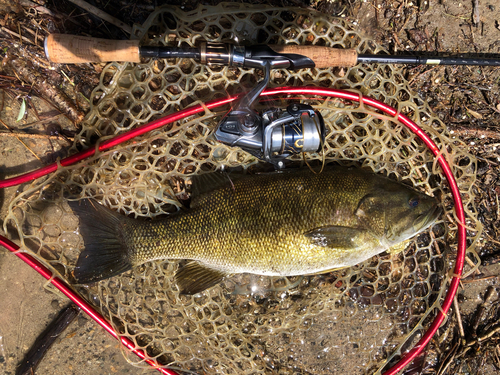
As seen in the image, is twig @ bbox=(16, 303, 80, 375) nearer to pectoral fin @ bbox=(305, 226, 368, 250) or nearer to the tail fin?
the tail fin

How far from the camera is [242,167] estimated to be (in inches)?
104

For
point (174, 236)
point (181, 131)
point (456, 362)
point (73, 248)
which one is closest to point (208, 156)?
point (181, 131)

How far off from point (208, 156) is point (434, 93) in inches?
83.6

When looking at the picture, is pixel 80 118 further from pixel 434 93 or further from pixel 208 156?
pixel 434 93

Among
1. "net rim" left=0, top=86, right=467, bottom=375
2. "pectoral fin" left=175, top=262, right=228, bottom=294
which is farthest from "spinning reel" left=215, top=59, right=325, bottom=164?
"pectoral fin" left=175, top=262, right=228, bottom=294

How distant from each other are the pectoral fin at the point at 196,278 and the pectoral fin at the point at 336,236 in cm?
77

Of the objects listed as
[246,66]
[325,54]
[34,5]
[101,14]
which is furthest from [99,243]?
[325,54]

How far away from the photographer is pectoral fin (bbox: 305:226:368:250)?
2.34 m

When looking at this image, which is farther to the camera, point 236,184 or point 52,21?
point 52,21

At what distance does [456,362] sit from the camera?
3.03 m

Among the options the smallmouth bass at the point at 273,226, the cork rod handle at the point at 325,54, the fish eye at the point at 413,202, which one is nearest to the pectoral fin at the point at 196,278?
the smallmouth bass at the point at 273,226

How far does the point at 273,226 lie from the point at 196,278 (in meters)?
0.76

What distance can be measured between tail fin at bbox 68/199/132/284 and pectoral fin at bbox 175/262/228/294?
1.34 ft

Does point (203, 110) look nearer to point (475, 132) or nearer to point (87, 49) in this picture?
point (87, 49)
